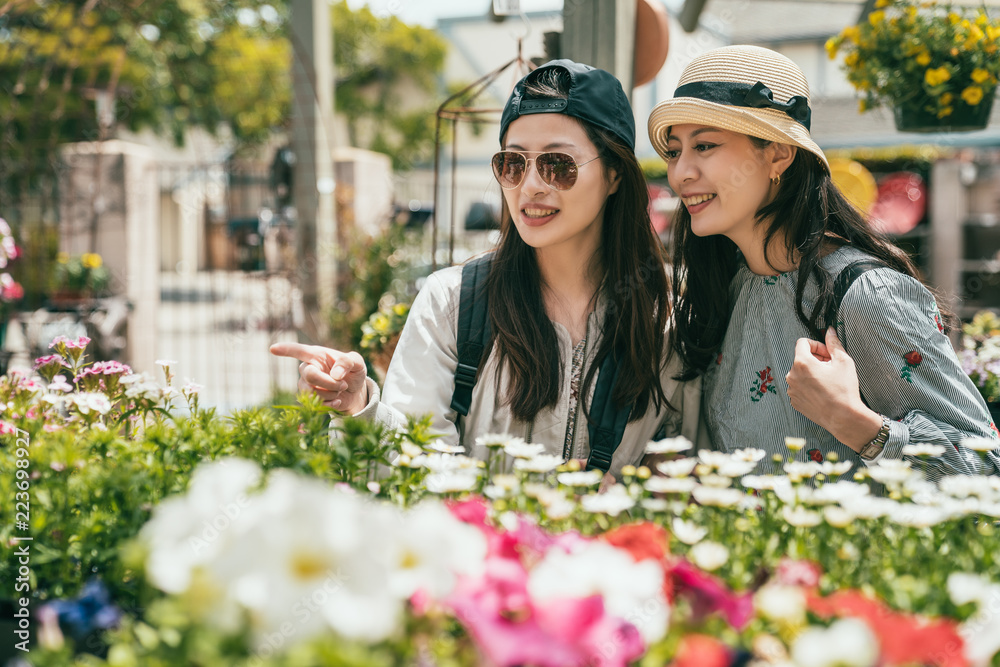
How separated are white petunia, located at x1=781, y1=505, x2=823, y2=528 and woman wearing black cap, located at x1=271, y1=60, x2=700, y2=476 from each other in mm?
847

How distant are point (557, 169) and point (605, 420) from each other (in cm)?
67

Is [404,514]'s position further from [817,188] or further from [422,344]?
[817,188]

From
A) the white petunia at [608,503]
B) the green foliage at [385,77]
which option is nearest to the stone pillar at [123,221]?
the white petunia at [608,503]

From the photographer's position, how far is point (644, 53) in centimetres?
290

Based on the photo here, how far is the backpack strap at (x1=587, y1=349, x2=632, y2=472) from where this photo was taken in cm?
199

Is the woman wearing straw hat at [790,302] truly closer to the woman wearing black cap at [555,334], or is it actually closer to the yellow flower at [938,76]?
the woman wearing black cap at [555,334]

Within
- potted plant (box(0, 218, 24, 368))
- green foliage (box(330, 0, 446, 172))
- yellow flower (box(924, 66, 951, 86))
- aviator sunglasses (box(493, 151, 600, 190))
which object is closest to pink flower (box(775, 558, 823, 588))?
aviator sunglasses (box(493, 151, 600, 190))

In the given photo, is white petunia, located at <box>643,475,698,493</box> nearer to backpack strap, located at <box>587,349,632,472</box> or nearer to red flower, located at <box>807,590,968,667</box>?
red flower, located at <box>807,590,968,667</box>

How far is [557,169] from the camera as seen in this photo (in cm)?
203

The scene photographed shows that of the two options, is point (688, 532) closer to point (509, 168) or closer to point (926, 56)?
point (509, 168)

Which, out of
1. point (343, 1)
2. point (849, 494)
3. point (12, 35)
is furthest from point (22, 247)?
point (343, 1)

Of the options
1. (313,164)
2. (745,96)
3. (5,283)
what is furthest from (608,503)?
(313,164)

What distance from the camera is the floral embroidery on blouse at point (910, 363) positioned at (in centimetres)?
177

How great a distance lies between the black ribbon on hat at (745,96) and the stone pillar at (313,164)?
4174mm
